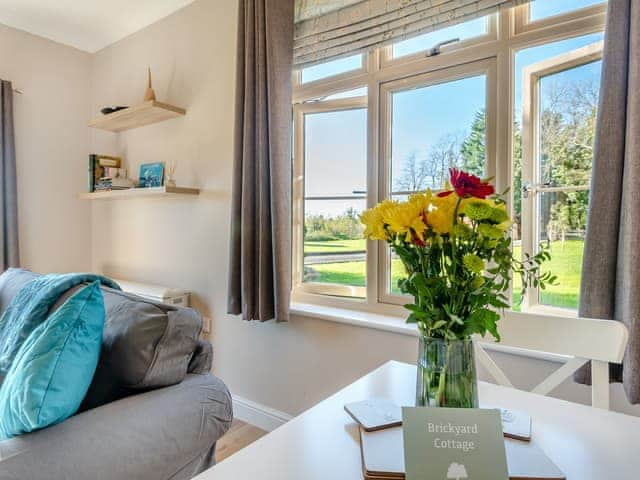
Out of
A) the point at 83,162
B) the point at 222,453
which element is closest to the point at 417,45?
the point at 222,453

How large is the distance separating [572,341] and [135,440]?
113 centimetres

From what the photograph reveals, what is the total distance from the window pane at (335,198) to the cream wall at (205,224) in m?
0.33

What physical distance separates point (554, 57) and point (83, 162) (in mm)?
3359

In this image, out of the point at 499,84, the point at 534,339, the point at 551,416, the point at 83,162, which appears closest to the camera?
the point at 551,416

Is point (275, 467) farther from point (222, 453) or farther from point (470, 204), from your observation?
point (222, 453)

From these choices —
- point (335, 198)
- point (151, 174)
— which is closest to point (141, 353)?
point (335, 198)

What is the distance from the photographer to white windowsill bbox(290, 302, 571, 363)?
4.81ft

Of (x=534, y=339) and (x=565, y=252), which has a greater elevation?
(x=565, y=252)

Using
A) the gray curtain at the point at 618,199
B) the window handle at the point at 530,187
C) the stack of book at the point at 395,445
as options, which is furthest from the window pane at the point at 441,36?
the stack of book at the point at 395,445

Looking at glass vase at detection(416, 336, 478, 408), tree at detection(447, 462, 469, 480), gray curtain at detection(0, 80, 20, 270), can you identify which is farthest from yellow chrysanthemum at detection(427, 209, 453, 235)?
gray curtain at detection(0, 80, 20, 270)

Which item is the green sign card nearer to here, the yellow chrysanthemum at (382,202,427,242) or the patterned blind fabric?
the yellow chrysanthemum at (382,202,427,242)

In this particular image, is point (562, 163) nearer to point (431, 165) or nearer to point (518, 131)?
point (518, 131)

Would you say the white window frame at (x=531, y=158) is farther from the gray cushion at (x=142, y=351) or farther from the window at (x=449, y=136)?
the gray cushion at (x=142, y=351)

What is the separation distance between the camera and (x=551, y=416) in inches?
32.9
